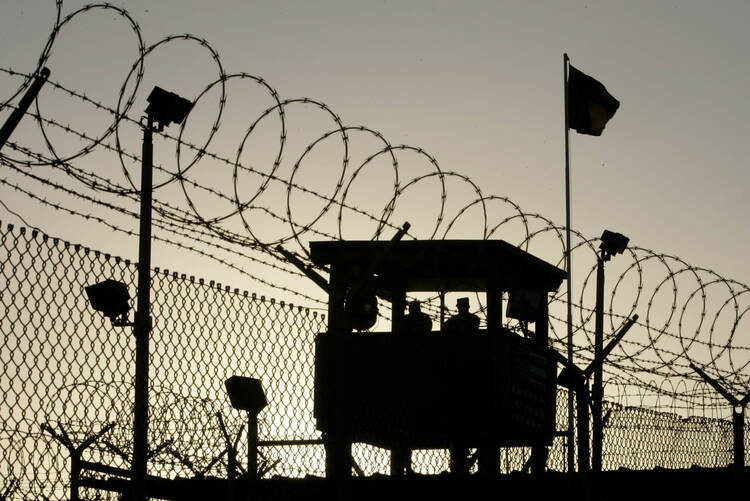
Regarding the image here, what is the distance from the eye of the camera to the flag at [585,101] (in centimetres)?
2255

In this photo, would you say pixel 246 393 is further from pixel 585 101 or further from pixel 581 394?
pixel 585 101

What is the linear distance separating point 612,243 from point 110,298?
28.9 feet

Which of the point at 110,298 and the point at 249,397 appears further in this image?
the point at 110,298

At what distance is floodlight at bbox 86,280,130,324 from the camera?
276 inches

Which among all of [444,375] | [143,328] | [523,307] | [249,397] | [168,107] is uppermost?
[523,307]

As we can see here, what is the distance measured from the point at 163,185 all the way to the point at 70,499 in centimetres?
219

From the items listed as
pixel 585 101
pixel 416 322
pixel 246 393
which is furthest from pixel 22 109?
pixel 585 101

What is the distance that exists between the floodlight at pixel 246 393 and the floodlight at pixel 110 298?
0.94 meters

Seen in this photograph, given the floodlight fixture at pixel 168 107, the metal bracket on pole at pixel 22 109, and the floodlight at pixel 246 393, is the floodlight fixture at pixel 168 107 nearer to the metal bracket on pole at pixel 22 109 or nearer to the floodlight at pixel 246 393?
the metal bracket on pole at pixel 22 109

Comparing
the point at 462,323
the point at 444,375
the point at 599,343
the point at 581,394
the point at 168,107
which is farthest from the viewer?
the point at 462,323

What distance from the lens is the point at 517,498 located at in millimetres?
11633

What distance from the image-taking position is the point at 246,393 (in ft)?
21.6

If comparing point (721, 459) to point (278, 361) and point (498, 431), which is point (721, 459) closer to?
point (498, 431)

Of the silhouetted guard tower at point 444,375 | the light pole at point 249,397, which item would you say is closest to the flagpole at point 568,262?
the silhouetted guard tower at point 444,375
